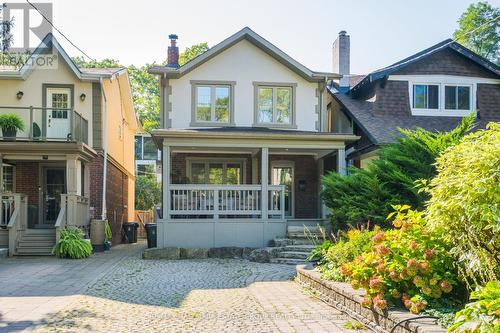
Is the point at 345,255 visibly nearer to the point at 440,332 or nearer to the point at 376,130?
the point at 440,332

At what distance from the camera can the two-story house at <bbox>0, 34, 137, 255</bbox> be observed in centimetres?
1466

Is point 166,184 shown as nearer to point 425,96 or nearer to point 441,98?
point 425,96

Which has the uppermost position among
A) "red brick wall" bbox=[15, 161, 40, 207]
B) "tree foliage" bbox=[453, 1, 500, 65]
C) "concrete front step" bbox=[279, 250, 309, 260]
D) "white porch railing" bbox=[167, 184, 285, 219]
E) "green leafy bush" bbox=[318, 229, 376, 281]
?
"tree foliage" bbox=[453, 1, 500, 65]

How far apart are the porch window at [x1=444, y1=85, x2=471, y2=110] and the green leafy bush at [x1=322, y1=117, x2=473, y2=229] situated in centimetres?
624

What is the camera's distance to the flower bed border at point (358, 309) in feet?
15.4

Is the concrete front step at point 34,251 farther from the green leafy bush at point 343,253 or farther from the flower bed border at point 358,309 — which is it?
the green leafy bush at point 343,253

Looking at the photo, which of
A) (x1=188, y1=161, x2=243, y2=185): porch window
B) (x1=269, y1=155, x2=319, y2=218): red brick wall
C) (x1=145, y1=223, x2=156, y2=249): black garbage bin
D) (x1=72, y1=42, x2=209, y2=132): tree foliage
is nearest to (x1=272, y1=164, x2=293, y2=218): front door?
(x1=269, y1=155, x2=319, y2=218): red brick wall

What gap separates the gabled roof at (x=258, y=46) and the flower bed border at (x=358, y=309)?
9338 mm

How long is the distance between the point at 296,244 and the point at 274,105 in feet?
17.9

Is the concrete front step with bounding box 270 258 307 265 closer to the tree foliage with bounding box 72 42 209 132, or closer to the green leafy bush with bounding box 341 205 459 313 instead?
the green leafy bush with bounding box 341 205 459 313

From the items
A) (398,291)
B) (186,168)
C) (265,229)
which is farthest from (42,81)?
(398,291)

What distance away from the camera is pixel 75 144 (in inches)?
575

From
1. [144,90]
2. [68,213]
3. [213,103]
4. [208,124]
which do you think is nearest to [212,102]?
[213,103]

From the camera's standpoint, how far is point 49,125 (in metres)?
16.1
